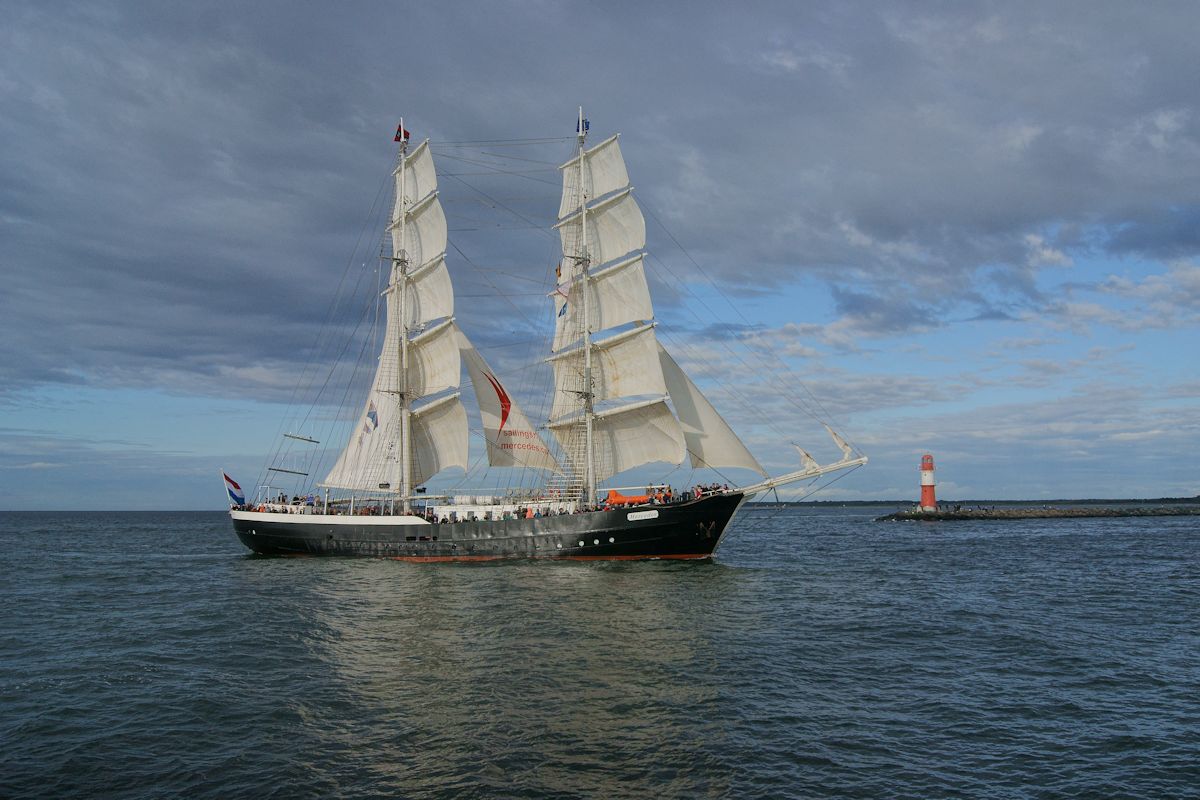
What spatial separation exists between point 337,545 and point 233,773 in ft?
138

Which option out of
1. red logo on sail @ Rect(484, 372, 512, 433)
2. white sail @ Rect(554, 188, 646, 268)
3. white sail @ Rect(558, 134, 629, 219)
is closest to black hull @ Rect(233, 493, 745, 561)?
red logo on sail @ Rect(484, 372, 512, 433)

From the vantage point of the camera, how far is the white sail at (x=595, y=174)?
56219 millimetres

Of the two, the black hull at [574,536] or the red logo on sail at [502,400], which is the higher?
the red logo on sail at [502,400]

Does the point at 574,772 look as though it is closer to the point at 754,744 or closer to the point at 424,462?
the point at 754,744

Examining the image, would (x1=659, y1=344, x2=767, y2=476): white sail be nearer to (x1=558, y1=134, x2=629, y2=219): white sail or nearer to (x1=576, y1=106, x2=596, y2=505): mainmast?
(x1=576, y1=106, x2=596, y2=505): mainmast

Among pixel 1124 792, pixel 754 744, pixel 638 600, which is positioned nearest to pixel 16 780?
pixel 754 744

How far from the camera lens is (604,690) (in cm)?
1881

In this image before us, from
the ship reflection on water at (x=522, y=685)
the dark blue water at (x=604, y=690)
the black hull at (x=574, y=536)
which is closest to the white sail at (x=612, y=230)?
the black hull at (x=574, y=536)

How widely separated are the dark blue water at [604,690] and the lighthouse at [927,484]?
263ft

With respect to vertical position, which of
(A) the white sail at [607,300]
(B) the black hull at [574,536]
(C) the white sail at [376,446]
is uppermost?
(A) the white sail at [607,300]

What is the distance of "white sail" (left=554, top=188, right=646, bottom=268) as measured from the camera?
5531cm

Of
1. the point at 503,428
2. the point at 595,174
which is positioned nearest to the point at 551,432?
the point at 503,428

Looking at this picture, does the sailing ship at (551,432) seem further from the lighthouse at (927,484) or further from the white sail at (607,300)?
the lighthouse at (927,484)

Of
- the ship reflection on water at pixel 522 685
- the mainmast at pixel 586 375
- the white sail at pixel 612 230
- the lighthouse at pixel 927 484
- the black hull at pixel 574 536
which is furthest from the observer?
the lighthouse at pixel 927 484
